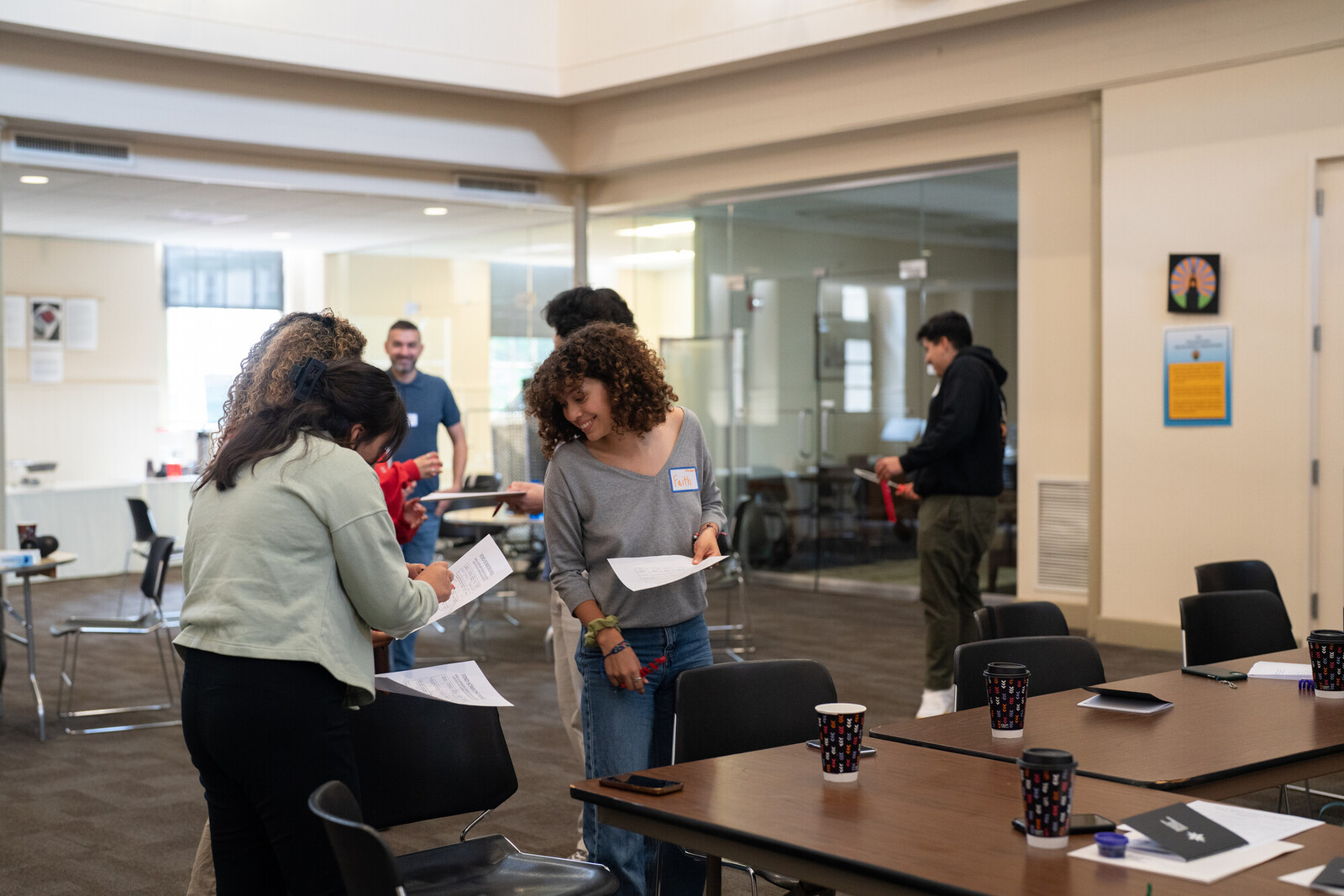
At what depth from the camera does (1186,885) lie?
1639mm

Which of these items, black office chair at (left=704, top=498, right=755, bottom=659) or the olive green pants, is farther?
black office chair at (left=704, top=498, right=755, bottom=659)

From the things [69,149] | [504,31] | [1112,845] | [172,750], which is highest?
[504,31]

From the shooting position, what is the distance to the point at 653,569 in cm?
279

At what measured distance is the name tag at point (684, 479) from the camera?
2.98 metres

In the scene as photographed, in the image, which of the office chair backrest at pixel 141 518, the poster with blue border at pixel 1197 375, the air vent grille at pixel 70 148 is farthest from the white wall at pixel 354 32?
the poster with blue border at pixel 1197 375

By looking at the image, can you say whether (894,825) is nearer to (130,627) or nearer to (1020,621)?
(1020,621)

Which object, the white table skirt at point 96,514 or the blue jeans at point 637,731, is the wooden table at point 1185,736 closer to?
the blue jeans at point 637,731

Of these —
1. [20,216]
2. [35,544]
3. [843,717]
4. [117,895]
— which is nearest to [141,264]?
[20,216]

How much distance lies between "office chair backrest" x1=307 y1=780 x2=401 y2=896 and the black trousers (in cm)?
29

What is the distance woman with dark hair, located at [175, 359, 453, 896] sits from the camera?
2.15 meters

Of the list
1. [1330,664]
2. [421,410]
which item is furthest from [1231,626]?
[421,410]

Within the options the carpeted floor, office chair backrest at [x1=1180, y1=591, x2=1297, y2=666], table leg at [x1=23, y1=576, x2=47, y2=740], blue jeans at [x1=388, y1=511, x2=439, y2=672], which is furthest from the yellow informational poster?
table leg at [x1=23, y1=576, x2=47, y2=740]

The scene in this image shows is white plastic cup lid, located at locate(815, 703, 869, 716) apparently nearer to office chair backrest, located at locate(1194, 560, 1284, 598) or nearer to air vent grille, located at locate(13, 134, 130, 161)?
office chair backrest, located at locate(1194, 560, 1284, 598)

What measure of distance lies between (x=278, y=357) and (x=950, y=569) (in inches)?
148
